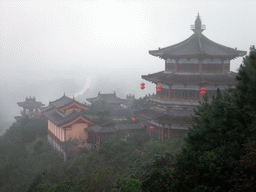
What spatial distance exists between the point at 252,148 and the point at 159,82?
1461 centimetres

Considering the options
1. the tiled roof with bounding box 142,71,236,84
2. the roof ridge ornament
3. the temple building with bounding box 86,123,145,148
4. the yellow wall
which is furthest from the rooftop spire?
the yellow wall

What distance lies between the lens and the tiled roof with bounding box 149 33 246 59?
20.1m

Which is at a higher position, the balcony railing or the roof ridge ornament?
the roof ridge ornament

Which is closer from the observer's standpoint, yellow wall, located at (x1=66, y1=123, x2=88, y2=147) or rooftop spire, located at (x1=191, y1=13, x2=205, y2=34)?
rooftop spire, located at (x1=191, y1=13, x2=205, y2=34)

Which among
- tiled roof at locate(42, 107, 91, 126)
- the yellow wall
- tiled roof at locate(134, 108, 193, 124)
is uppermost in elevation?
tiled roof at locate(134, 108, 193, 124)

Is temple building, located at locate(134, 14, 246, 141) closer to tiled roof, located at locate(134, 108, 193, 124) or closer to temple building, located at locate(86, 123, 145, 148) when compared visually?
tiled roof, located at locate(134, 108, 193, 124)

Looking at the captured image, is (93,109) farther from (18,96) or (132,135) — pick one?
(18,96)

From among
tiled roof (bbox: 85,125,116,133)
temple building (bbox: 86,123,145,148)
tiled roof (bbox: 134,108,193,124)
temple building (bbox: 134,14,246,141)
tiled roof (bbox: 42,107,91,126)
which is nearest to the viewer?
tiled roof (bbox: 134,108,193,124)

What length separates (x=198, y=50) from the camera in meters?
20.5

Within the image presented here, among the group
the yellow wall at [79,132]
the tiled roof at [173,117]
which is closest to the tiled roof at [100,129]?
the yellow wall at [79,132]

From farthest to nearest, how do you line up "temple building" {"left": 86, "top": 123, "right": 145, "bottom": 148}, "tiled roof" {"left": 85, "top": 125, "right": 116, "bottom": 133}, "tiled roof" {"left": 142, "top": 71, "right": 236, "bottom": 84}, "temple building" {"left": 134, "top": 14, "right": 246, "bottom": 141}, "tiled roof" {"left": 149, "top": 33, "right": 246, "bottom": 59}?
"tiled roof" {"left": 85, "top": 125, "right": 116, "bottom": 133} < "temple building" {"left": 86, "top": 123, "right": 145, "bottom": 148} < "tiled roof" {"left": 149, "top": 33, "right": 246, "bottom": 59} < "temple building" {"left": 134, "top": 14, "right": 246, "bottom": 141} < "tiled roof" {"left": 142, "top": 71, "right": 236, "bottom": 84}

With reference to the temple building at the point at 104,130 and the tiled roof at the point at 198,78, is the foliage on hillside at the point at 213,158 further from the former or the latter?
the temple building at the point at 104,130

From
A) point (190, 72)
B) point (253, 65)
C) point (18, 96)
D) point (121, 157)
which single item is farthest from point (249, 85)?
point (18, 96)

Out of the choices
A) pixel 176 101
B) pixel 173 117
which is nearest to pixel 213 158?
pixel 173 117
